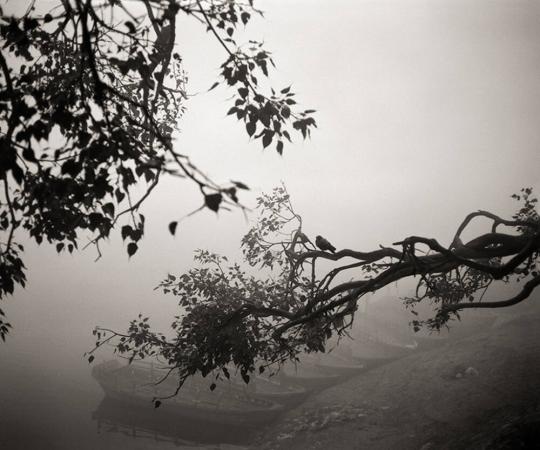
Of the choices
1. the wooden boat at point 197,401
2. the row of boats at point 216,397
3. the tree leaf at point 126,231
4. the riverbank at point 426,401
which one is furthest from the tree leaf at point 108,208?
the row of boats at point 216,397

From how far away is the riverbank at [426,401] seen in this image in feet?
37.7

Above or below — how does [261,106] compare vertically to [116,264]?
below

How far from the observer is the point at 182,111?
649cm

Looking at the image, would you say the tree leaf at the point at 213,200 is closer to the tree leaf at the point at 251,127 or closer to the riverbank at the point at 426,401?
the tree leaf at the point at 251,127

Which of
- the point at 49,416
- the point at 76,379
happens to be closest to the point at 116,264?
the point at 76,379

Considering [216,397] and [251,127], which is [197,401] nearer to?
[216,397]

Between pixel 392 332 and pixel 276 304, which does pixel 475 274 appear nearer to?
pixel 276 304

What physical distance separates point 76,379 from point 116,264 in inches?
2648

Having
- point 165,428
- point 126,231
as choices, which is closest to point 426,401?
point 165,428

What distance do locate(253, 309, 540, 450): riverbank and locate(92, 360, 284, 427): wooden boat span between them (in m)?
1.23

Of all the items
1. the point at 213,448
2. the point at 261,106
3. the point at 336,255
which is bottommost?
the point at 213,448

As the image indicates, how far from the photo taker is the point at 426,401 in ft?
46.4

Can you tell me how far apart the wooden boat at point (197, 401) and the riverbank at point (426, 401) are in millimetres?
1227

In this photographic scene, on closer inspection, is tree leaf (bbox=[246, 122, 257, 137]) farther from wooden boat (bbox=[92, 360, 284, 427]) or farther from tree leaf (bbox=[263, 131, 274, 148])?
wooden boat (bbox=[92, 360, 284, 427])
